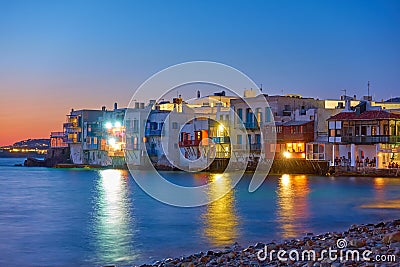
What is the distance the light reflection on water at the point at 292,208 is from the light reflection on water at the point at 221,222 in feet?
5.15

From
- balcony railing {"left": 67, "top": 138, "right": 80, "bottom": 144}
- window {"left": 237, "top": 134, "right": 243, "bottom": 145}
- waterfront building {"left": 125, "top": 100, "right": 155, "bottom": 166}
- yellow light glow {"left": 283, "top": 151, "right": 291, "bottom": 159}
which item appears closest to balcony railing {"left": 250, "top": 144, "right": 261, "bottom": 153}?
window {"left": 237, "top": 134, "right": 243, "bottom": 145}

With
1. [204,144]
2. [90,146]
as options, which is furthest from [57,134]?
[204,144]

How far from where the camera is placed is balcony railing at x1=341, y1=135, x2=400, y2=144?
47.3 metres

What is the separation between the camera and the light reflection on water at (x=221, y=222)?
17.0 meters

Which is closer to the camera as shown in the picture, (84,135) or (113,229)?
(113,229)

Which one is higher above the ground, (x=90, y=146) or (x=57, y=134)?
(x=57, y=134)

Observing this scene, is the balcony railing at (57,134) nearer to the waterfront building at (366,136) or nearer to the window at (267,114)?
the window at (267,114)

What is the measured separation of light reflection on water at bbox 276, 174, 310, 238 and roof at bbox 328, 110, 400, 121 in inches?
399

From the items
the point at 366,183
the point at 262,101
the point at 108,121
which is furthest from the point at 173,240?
the point at 108,121

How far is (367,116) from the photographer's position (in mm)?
48562

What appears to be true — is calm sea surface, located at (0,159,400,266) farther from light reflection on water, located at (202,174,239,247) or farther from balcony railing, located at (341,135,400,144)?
balcony railing, located at (341,135,400,144)

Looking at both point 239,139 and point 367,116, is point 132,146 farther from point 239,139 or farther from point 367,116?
point 367,116

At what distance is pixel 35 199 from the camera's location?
116ft

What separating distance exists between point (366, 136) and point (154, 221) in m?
30.1
